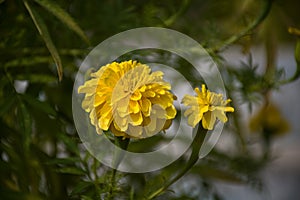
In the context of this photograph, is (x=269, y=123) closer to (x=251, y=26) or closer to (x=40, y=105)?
(x=251, y=26)

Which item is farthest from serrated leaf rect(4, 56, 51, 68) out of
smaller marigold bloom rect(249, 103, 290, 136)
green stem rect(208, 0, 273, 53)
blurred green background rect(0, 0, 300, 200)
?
smaller marigold bloom rect(249, 103, 290, 136)

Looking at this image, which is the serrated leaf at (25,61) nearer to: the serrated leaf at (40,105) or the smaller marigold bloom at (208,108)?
the serrated leaf at (40,105)

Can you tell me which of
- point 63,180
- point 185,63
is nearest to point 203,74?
point 185,63

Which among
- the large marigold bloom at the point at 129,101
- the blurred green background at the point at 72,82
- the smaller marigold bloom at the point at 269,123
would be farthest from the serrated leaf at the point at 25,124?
the smaller marigold bloom at the point at 269,123

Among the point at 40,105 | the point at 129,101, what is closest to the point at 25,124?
the point at 40,105

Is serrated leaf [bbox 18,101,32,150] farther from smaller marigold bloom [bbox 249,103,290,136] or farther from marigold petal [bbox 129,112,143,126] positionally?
smaller marigold bloom [bbox 249,103,290,136]

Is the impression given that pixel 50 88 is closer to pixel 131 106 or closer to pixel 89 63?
pixel 89 63
